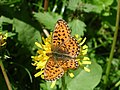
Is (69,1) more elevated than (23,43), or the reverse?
(69,1)

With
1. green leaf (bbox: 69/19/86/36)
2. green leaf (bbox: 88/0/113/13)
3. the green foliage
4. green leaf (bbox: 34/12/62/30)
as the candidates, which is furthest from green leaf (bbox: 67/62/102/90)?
green leaf (bbox: 88/0/113/13)

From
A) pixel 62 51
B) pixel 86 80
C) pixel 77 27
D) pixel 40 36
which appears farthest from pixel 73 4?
pixel 62 51

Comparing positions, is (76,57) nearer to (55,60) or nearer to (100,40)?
(55,60)

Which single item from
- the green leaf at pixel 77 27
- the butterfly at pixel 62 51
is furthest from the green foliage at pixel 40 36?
the butterfly at pixel 62 51

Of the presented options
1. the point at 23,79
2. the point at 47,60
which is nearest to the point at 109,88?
the point at 23,79

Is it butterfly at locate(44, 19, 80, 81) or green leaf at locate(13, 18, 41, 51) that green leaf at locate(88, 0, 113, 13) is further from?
butterfly at locate(44, 19, 80, 81)

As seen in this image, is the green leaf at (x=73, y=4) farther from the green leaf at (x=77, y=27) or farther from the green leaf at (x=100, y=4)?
the green leaf at (x=100, y=4)
